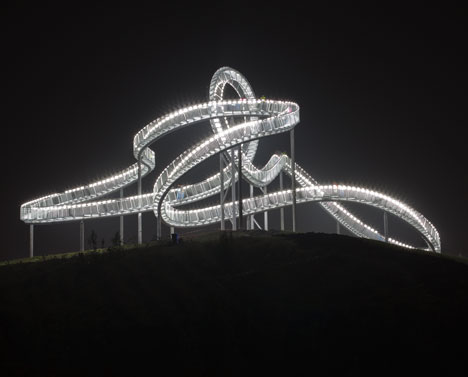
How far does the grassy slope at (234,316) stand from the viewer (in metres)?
23.1

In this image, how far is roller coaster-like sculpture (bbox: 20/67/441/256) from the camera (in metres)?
47.5

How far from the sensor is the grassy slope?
23094 mm

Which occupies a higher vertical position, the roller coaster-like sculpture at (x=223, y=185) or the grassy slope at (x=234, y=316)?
the roller coaster-like sculpture at (x=223, y=185)

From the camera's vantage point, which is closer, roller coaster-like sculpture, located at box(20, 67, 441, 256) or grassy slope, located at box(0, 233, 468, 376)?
grassy slope, located at box(0, 233, 468, 376)

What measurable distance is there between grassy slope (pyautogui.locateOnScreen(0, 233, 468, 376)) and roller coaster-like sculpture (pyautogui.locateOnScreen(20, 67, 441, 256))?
52.3 feet

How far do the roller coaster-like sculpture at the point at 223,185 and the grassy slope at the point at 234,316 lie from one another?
52.3 feet

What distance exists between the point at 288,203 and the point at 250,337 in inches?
1251

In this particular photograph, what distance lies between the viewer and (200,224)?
58.0 m

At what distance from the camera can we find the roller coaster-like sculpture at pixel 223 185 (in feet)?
156

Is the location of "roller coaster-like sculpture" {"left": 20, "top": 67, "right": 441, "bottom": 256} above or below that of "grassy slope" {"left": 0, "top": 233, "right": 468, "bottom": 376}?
above

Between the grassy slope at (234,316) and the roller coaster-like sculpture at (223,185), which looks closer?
the grassy slope at (234,316)

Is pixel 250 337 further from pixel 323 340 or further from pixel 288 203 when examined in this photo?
pixel 288 203

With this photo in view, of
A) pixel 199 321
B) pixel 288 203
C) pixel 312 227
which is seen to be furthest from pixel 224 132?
pixel 312 227
